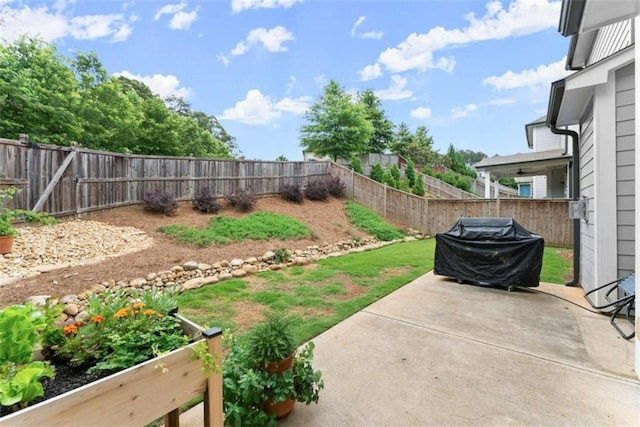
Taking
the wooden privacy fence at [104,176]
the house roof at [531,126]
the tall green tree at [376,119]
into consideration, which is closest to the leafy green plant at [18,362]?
the wooden privacy fence at [104,176]

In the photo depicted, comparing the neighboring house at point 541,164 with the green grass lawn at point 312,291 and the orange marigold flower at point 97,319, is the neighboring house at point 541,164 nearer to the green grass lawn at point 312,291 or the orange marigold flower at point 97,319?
the green grass lawn at point 312,291

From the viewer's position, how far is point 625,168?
10.7 ft

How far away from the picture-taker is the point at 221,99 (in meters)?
22.6

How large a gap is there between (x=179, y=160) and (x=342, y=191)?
6243mm

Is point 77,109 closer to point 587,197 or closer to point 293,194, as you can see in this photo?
point 293,194

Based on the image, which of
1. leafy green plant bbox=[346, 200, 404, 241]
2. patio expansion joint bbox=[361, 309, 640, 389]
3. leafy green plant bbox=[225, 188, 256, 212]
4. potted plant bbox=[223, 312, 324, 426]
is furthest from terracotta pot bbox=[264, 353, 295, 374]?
leafy green plant bbox=[346, 200, 404, 241]

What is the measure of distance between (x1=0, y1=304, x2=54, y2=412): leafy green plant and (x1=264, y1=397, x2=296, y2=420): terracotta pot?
105 cm

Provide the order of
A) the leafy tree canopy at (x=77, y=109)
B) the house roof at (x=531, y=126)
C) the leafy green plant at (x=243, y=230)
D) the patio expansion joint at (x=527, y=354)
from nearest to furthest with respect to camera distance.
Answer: the patio expansion joint at (x=527, y=354)
the leafy green plant at (x=243, y=230)
the leafy tree canopy at (x=77, y=109)
the house roof at (x=531, y=126)

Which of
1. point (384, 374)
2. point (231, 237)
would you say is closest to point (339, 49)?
point (231, 237)

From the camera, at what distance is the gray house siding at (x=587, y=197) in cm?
374

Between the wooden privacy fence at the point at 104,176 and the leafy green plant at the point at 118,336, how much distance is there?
5.74m

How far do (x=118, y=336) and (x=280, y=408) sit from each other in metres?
0.99

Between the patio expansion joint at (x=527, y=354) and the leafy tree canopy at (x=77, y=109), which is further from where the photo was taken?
the leafy tree canopy at (x=77, y=109)

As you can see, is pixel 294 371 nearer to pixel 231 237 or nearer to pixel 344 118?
pixel 231 237
